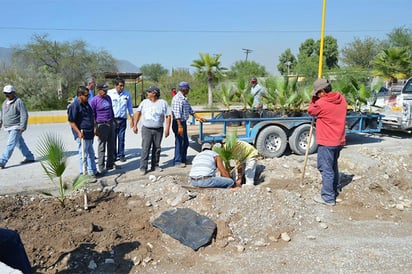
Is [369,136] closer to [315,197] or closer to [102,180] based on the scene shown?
[315,197]

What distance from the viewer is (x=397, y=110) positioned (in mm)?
11328

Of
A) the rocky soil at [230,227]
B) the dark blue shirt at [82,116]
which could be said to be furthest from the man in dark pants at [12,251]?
the dark blue shirt at [82,116]

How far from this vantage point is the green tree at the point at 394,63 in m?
24.9

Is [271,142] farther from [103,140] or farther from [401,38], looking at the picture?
[401,38]

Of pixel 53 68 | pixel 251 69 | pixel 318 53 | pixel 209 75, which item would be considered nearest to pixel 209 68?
pixel 209 75

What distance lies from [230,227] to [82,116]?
10.9 ft

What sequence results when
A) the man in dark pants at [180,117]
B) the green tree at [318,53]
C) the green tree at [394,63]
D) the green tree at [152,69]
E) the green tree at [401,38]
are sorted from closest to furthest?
the man in dark pants at [180,117]
the green tree at [394,63]
the green tree at [401,38]
the green tree at [318,53]
the green tree at [152,69]

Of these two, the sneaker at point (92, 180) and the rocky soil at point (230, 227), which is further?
the sneaker at point (92, 180)

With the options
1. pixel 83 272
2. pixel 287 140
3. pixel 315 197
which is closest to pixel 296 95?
pixel 287 140

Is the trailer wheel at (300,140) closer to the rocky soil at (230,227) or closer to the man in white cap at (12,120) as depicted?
the rocky soil at (230,227)

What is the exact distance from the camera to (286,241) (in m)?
4.45

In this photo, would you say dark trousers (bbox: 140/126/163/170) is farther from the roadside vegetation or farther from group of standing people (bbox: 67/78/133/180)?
the roadside vegetation

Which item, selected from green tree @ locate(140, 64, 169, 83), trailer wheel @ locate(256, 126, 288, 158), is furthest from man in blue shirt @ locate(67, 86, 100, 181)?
green tree @ locate(140, 64, 169, 83)

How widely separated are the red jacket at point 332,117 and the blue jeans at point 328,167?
11cm
